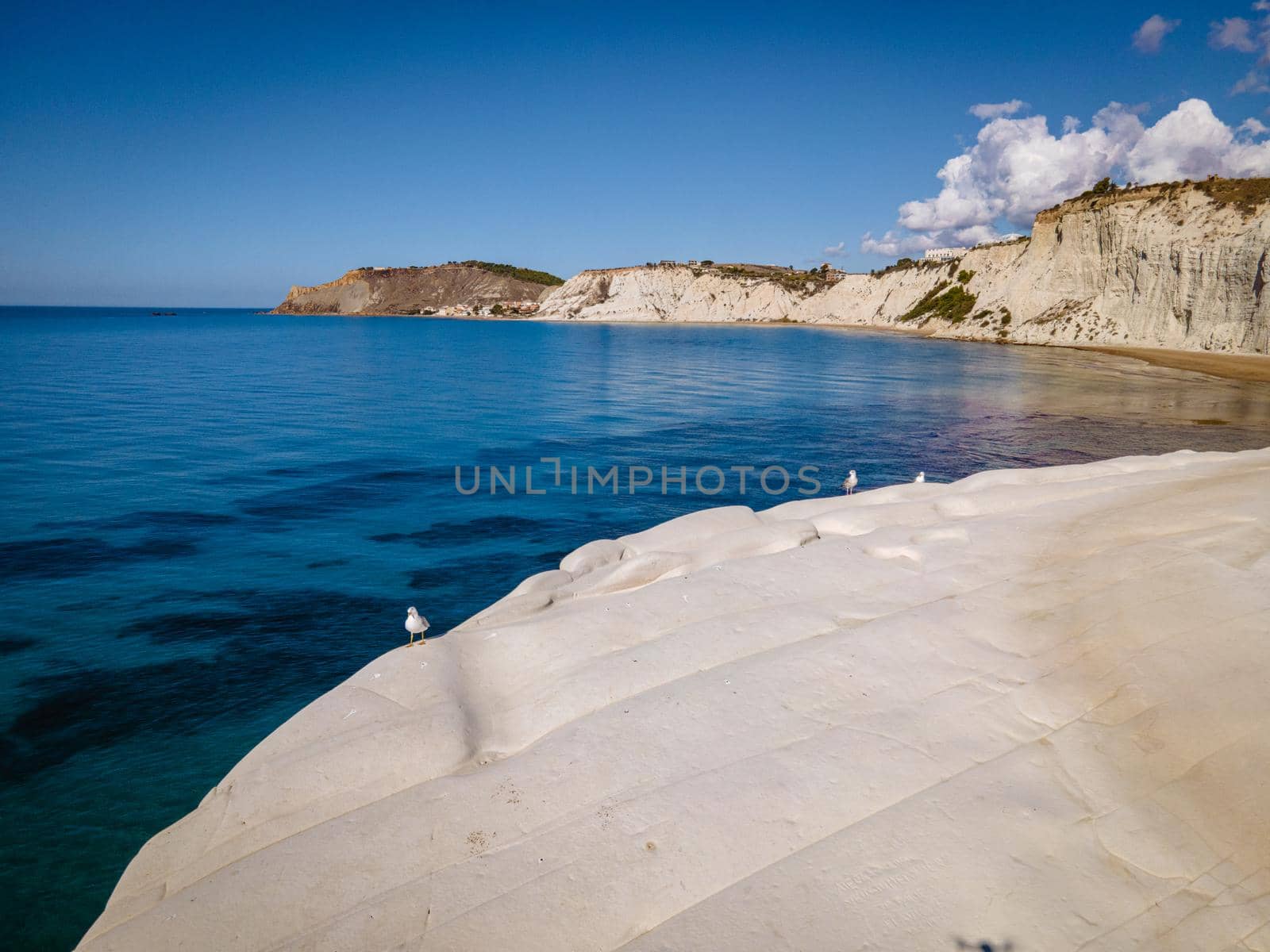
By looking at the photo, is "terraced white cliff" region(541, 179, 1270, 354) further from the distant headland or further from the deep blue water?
the deep blue water

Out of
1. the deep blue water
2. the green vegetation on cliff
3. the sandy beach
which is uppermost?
the green vegetation on cliff

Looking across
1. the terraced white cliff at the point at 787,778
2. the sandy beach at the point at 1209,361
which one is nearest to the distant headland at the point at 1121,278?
the sandy beach at the point at 1209,361

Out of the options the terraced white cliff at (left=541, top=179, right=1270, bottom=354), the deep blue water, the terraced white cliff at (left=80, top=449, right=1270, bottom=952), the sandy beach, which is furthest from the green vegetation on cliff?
the terraced white cliff at (left=80, top=449, right=1270, bottom=952)

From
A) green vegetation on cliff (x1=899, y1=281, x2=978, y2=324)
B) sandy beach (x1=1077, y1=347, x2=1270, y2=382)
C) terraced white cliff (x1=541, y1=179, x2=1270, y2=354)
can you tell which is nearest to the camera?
sandy beach (x1=1077, y1=347, x2=1270, y2=382)

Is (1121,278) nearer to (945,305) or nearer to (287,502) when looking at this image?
(945,305)

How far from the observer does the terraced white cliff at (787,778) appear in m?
4.71

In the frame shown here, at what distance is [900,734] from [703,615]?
2.91 m

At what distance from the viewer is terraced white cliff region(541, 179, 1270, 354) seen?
57500 mm

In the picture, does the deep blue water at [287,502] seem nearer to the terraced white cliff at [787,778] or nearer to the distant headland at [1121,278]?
the terraced white cliff at [787,778]

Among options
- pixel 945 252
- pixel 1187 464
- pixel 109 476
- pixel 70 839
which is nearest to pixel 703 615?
pixel 70 839

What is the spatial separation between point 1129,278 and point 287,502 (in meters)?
78.1

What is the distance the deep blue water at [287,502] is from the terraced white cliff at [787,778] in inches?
122

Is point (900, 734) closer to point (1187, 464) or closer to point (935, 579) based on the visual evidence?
point (935, 579)

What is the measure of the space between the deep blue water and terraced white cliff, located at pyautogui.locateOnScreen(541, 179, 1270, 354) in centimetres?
1194
